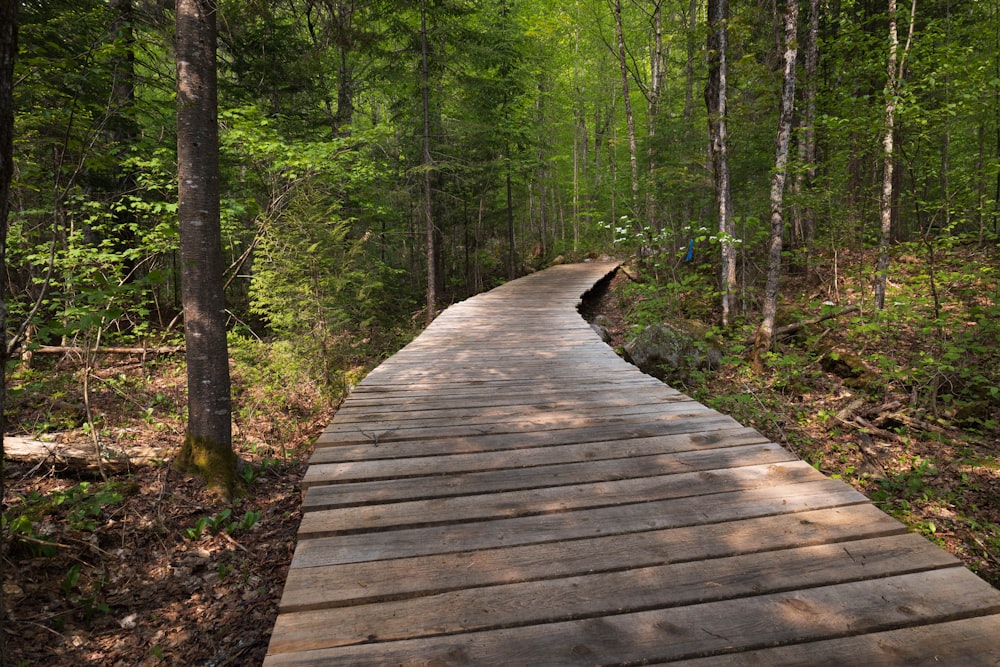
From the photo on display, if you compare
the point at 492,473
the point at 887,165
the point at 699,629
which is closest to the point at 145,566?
the point at 492,473

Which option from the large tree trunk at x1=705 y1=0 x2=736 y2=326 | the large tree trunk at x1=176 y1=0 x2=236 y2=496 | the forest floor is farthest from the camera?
the large tree trunk at x1=705 y1=0 x2=736 y2=326

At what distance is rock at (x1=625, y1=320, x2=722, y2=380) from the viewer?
912 centimetres

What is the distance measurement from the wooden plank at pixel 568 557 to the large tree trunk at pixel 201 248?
3.61 m

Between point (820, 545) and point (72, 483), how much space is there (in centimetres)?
668

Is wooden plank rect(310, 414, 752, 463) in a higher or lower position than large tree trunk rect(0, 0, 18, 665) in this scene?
lower

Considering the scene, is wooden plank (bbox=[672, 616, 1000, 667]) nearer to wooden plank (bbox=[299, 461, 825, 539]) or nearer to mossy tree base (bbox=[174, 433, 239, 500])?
wooden plank (bbox=[299, 461, 825, 539])

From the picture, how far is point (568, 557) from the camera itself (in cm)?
198

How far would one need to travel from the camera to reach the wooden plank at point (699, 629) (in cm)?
148

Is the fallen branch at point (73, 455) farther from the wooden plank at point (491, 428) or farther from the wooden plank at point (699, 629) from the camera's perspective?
the wooden plank at point (699, 629)

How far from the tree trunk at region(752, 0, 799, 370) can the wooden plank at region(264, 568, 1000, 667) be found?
26.8ft

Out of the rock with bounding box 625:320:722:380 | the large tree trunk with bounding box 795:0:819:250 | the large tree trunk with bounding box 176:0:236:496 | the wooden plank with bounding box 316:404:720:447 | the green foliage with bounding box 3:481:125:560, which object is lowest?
the green foliage with bounding box 3:481:125:560

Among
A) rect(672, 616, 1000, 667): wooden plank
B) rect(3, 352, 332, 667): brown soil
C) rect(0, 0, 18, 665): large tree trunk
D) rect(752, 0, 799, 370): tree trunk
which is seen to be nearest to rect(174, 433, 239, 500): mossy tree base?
rect(3, 352, 332, 667): brown soil

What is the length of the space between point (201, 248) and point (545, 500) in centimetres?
428

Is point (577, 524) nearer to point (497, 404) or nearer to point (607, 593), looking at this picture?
point (607, 593)
